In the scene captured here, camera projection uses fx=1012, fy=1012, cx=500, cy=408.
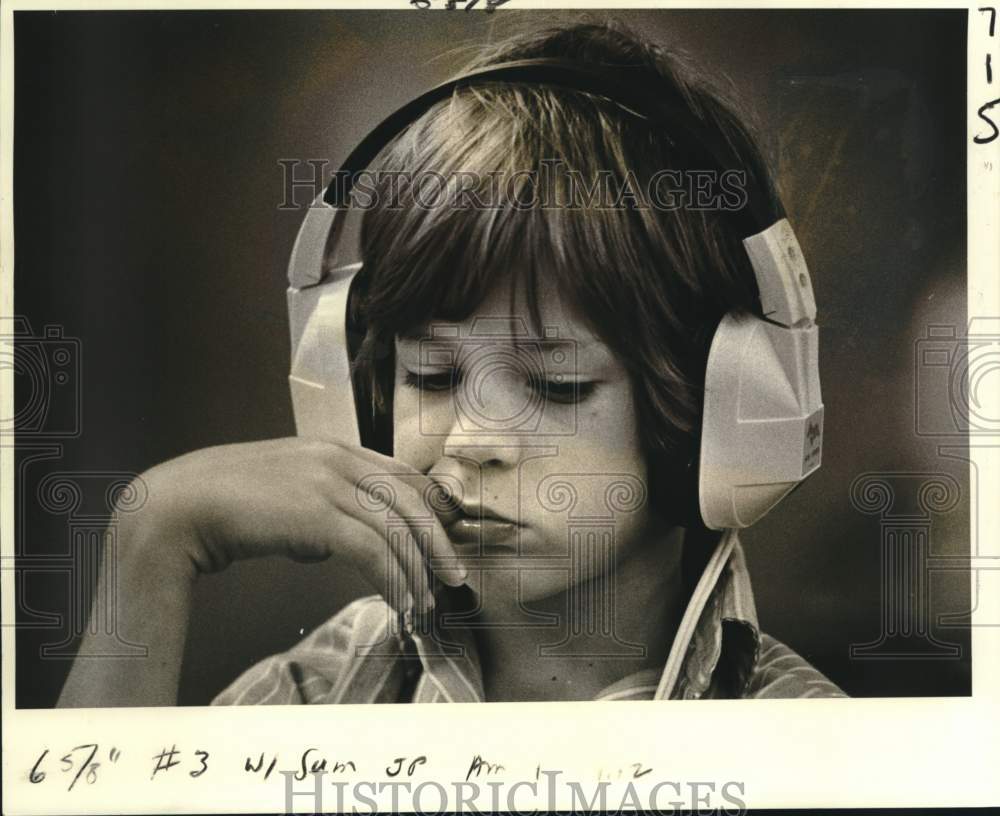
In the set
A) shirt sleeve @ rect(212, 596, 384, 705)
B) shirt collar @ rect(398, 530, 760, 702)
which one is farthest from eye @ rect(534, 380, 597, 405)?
shirt sleeve @ rect(212, 596, 384, 705)

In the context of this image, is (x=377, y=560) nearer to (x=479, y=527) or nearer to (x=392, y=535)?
(x=392, y=535)

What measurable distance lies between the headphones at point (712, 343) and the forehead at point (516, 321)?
16 cm

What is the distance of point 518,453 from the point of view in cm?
171

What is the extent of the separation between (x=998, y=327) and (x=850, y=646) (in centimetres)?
62

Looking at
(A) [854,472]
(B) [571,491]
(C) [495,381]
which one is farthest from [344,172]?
(A) [854,472]

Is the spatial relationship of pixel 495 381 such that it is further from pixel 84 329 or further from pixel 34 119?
pixel 34 119

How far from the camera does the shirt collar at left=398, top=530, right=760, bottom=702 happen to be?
1742 mm

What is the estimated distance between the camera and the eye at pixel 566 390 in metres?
1.69

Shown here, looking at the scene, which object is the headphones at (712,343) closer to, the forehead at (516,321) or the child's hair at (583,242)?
the child's hair at (583,242)

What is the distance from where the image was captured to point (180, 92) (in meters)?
1.74

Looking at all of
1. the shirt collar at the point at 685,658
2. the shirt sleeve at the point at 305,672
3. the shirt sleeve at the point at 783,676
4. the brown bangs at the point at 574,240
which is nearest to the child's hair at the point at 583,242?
the brown bangs at the point at 574,240

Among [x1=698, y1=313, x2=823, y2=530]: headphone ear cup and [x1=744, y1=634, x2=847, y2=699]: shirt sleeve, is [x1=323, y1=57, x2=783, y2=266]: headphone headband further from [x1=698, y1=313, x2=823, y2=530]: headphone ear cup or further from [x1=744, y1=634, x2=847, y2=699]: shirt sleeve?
[x1=744, y1=634, x2=847, y2=699]: shirt sleeve

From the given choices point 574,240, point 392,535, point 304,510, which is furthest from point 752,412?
point 304,510

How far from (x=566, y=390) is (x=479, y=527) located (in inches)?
10.9
